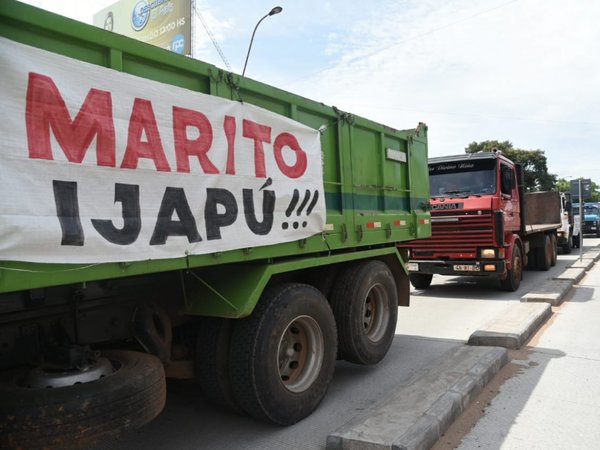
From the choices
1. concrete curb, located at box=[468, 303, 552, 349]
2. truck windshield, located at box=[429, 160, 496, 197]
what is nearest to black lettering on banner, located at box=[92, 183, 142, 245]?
concrete curb, located at box=[468, 303, 552, 349]

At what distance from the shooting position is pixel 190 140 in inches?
119

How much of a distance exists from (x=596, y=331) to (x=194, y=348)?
569 centimetres

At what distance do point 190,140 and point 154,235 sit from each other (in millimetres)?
648

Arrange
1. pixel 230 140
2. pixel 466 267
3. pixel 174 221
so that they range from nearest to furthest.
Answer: pixel 174 221 < pixel 230 140 < pixel 466 267

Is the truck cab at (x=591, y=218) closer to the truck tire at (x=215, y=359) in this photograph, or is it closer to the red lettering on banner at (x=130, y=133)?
the truck tire at (x=215, y=359)

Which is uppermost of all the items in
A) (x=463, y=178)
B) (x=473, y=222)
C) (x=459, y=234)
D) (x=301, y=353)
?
(x=463, y=178)

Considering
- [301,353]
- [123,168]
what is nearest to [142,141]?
[123,168]

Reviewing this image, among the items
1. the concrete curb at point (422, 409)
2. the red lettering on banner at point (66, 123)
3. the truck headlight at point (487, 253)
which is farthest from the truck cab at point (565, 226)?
the red lettering on banner at point (66, 123)

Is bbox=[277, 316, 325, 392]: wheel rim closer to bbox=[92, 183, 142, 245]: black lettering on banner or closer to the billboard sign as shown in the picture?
bbox=[92, 183, 142, 245]: black lettering on banner

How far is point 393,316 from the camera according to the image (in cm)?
552

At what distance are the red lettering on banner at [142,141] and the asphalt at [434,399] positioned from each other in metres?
2.10

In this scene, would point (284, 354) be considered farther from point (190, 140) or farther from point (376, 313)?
point (190, 140)

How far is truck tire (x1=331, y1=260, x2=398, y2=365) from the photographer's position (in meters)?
4.73

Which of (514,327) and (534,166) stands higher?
(534,166)
